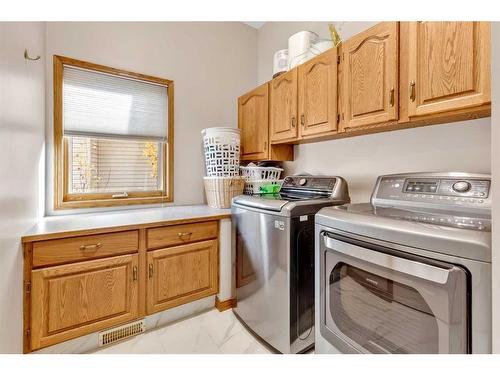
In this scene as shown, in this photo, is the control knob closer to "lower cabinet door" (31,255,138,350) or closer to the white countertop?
the white countertop

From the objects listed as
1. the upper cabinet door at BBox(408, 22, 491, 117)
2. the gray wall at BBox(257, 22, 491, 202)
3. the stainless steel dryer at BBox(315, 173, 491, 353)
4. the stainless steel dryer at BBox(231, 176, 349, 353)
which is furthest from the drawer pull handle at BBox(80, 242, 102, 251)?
the upper cabinet door at BBox(408, 22, 491, 117)

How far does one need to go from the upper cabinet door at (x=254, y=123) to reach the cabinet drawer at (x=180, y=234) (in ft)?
2.74

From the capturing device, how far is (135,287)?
1.67m

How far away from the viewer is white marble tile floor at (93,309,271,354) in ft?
5.26

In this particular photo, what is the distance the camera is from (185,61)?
8.25 ft

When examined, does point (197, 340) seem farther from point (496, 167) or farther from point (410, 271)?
point (496, 167)

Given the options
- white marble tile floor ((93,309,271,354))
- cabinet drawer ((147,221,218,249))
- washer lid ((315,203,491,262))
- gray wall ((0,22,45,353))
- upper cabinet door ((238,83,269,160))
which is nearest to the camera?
washer lid ((315,203,491,262))

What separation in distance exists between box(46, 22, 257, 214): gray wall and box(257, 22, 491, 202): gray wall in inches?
20.8

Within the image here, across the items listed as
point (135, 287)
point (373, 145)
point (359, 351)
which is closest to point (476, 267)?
point (359, 351)

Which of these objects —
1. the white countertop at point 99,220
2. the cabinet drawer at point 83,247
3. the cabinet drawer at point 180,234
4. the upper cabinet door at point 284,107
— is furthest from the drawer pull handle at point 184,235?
the upper cabinet door at point 284,107

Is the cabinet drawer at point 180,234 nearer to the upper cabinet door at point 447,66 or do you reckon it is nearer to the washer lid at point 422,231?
the washer lid at point 422,231

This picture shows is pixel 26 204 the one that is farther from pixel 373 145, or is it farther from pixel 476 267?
pixel 373 145

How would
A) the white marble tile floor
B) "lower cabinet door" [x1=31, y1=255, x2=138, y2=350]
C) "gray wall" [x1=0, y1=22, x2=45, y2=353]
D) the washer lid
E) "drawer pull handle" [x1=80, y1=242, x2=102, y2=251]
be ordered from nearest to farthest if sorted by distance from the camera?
the washer lid, "gray wall" [x1=0, y1=22, x2=45, y2=353], "lower cabinet door" [x1=31, y1=255, x2=138, y2=350], "drawer pull handle" [x1=80, y1=242, x2=102, y2=251], the white marble tile floor

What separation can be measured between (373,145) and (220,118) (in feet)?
5.31
